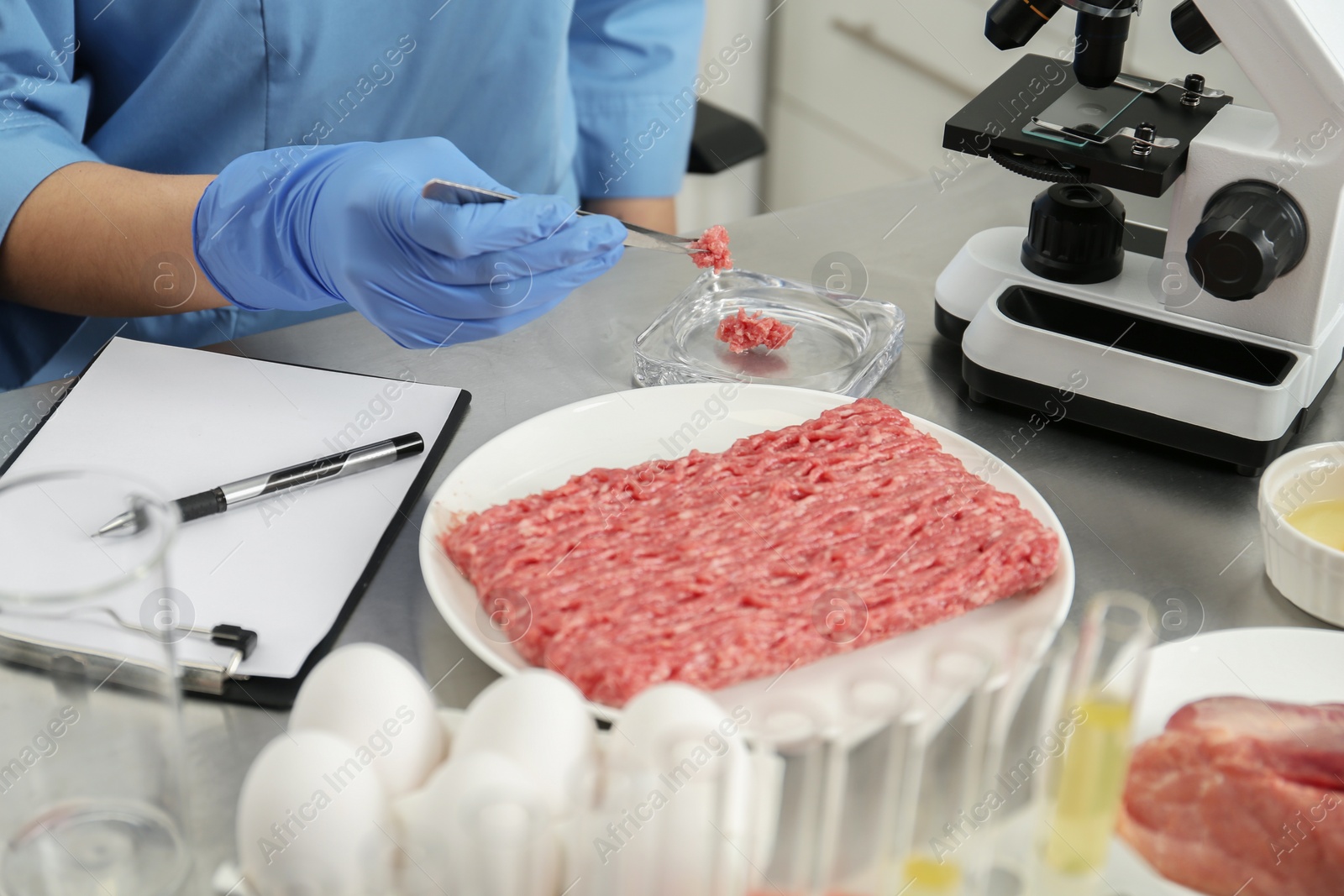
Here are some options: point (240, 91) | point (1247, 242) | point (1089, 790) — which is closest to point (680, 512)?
point (1089, 790)

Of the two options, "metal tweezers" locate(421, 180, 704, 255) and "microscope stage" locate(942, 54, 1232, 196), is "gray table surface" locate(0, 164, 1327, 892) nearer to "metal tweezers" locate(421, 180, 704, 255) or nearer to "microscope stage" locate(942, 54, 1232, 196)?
"metal tweezers" locate(421, 180, 704, 255)

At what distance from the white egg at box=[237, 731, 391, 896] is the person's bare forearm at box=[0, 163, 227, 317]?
3.04 feet

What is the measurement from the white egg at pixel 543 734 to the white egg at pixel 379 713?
28mm

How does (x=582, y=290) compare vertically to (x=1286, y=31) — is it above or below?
below

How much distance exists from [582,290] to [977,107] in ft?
1.90

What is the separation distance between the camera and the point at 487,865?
67cm

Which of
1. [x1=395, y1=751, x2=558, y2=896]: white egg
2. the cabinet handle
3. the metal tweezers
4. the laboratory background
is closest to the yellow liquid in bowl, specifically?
the laboratory background

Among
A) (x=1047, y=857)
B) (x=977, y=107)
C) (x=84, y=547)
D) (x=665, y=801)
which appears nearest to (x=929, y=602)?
(x=1047, y=857)

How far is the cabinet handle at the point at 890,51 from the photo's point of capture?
3.00m

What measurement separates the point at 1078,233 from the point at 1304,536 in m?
0.42

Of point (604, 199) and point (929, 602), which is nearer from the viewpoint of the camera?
point (929, 602)

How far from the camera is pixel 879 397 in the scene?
1406 millimetres

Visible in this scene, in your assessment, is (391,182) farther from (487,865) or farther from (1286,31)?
(1286,31)

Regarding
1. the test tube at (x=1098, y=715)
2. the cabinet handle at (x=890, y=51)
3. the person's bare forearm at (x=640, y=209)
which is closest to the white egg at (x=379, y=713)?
the test tube at (x=1098, y=715)
